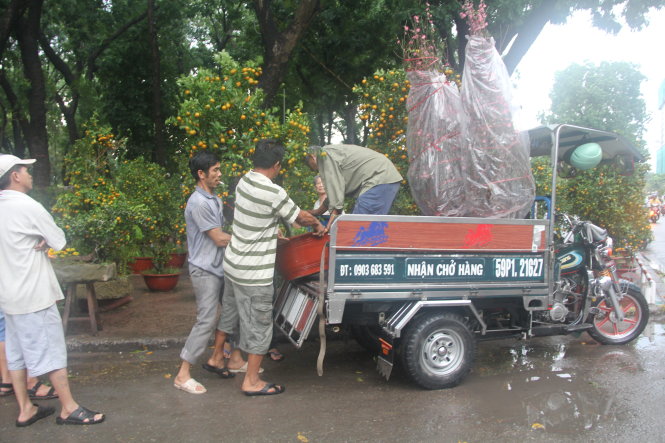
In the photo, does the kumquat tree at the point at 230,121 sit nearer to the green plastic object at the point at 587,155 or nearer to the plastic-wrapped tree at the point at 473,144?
the plastic-wrapped tree at the point at 473,144

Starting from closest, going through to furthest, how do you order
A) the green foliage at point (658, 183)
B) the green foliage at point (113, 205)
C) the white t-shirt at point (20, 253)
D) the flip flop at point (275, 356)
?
the white t-shirt at point (20, 253) → the flip flop at point (275, 356) → the green foliage at point (113, 205) → the green foliage at point (658, 183)

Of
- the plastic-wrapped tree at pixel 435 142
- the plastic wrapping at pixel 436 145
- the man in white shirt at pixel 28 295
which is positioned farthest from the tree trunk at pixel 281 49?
the man in white shirt at pixel 28 295

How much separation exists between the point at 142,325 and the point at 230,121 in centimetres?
261

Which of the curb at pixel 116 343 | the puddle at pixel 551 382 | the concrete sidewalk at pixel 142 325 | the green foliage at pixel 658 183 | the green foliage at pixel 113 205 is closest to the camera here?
the puddle at pixel 551 382

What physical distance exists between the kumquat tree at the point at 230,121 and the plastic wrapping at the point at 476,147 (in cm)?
133

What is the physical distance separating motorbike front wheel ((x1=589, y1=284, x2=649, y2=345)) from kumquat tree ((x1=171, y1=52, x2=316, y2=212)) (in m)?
3.53

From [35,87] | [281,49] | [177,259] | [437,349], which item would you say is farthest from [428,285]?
[35,87]

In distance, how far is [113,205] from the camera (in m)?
6.59

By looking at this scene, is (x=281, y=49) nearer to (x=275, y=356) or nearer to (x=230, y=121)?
(x=230, y=121)

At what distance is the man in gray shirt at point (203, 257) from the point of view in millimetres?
4363

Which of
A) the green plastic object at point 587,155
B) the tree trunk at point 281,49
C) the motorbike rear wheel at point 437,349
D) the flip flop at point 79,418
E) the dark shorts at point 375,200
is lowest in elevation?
the flip flop at point 79,418

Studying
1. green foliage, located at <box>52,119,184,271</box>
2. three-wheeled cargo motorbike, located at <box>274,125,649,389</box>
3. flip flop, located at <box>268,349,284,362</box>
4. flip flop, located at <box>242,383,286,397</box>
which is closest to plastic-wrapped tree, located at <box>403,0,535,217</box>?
three-wheeled cargo motorbike, located at <box>274,125,649,389</box>

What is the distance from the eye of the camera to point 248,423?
3.81 m

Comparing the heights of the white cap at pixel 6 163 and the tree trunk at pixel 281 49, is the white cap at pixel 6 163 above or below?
below
